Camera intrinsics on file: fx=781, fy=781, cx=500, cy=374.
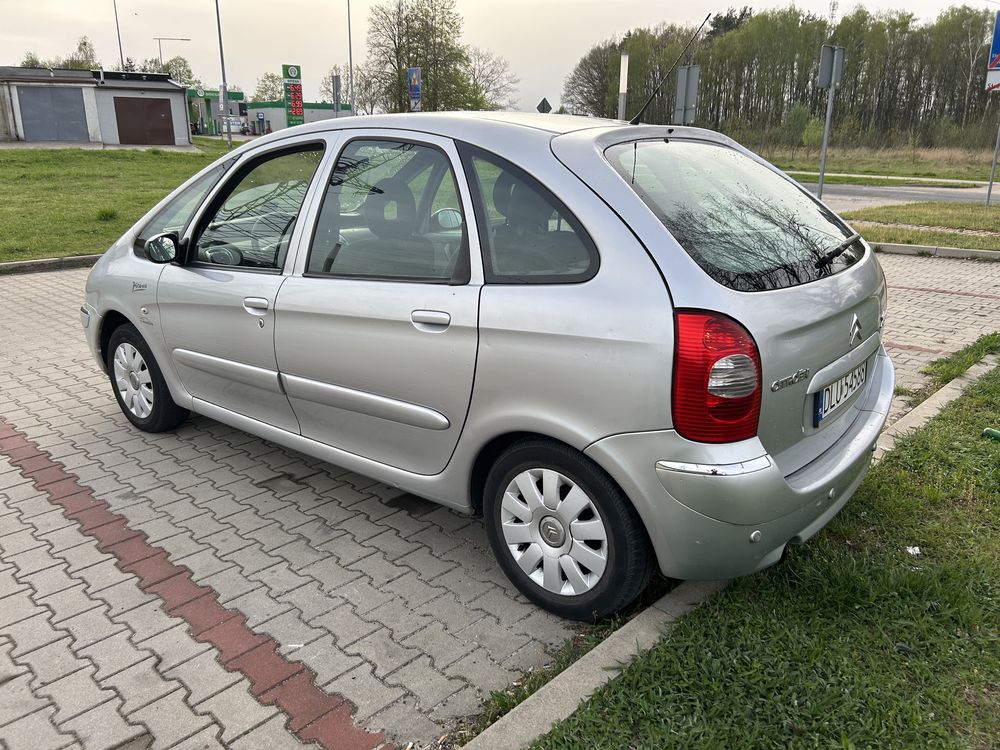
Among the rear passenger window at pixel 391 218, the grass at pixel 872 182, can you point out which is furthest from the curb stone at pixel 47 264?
the grass at pixel 872 182

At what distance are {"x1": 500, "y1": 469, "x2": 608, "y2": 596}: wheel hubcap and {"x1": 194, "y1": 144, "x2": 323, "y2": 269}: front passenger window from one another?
160cm

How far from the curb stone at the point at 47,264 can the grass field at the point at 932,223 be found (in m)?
11.5

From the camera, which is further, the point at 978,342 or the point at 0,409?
the point at 978,342

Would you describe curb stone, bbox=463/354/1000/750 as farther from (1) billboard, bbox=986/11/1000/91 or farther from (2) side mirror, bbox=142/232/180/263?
(1) billboard, bbox=986/11/1000/91

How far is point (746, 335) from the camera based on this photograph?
2338 mm

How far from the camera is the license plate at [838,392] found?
8.73ft

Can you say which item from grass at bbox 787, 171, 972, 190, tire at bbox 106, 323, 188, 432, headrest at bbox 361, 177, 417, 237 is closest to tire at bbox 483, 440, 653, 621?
headrest at bbox 361, 177, 417, 237

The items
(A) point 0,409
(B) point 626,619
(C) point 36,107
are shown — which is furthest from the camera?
(C) point 36,107

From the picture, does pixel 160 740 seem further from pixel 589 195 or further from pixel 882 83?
pixel 882 83

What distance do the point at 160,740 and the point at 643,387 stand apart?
70.4 inches

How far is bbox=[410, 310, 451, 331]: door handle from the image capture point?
111 inches

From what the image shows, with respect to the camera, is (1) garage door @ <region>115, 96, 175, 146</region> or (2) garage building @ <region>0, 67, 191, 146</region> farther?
(1) garage door @ <region>115, 96, 175, 146</region>

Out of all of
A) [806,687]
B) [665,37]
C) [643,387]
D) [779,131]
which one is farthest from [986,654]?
[665,37]

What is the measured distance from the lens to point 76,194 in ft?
59.7
